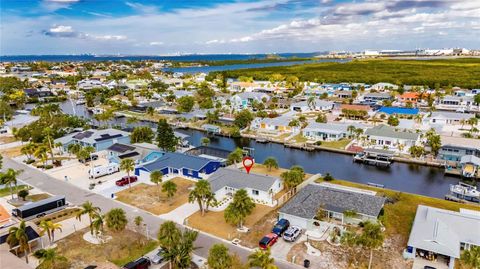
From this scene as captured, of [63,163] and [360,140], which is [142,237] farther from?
[360,140]

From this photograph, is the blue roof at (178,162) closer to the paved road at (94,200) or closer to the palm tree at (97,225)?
the paved road at (94,200)

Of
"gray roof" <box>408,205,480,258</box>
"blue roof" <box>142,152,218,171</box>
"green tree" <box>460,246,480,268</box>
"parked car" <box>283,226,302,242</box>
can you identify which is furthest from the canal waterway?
"parked car" <box>283,226,302,242</box>

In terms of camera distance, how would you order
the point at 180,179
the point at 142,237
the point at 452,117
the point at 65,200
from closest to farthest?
the point at 142,237, the point at 65,200, the point at 180,179, the point at 452,117

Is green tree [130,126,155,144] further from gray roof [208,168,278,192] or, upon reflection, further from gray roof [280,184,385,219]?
gray roof [280,184,385,219]

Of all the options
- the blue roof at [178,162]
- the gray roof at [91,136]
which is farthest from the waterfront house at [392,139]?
the gray roof at [91,136]

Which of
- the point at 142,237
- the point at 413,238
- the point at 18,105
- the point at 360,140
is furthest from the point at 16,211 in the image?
the point at 18,105
